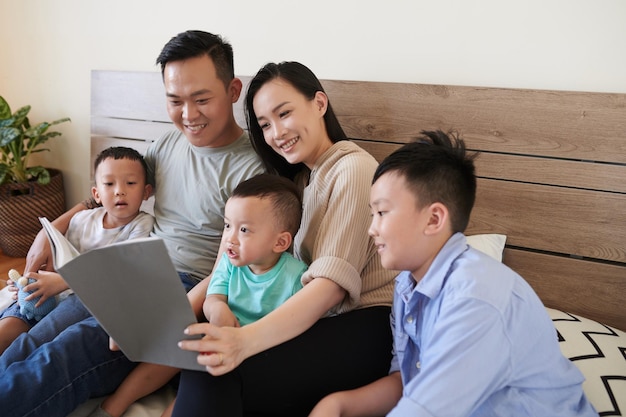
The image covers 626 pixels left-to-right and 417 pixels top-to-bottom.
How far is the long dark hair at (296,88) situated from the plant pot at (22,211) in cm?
145

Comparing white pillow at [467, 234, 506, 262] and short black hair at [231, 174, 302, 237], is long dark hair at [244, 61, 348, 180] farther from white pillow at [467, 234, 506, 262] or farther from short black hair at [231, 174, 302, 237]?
white pillow at [467, 234, 506, 262]

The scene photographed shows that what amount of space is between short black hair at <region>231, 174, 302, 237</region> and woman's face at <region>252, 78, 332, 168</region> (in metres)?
0.10

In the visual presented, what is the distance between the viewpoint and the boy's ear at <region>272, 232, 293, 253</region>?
1209 millimetres

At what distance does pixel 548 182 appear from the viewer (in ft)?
4.93

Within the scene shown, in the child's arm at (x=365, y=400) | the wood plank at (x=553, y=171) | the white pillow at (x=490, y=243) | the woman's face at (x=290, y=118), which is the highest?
the woman's face at (x=290, y=118)

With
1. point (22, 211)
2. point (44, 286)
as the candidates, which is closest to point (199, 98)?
point (44, 286)

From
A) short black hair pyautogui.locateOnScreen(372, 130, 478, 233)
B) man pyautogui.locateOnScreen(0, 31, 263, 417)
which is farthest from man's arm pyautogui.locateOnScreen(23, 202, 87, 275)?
short black hair pyautogui.locateOnScreen(372, 130, 478, 233)

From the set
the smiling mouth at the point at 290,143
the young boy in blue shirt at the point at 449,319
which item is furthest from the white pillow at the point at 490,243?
the smiling mouth at the point at 290,143

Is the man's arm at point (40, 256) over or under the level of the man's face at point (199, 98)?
under

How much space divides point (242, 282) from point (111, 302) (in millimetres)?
387

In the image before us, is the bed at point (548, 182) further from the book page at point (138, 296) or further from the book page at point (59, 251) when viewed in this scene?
the book page at point (59, 251)

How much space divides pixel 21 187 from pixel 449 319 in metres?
2.26

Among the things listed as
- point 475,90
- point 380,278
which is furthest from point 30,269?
point 475,90

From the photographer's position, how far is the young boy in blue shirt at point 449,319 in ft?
2.65
